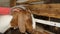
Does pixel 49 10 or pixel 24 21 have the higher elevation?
pixel 49 10

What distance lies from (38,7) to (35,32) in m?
0.45

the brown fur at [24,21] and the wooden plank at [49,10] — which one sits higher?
the wooden plank at [49,10]

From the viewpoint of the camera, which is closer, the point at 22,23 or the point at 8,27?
the point at 22,23

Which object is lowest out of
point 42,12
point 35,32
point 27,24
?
point 35,32

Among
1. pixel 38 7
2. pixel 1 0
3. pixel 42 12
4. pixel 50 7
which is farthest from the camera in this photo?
pixel 1 0

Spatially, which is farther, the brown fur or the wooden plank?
the brown fur

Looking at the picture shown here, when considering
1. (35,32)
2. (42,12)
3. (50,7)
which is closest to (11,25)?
(35,32)

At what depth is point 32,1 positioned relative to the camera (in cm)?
259

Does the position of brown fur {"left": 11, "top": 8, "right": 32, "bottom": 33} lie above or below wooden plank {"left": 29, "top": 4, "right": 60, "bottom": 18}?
below

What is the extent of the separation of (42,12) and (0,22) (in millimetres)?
679

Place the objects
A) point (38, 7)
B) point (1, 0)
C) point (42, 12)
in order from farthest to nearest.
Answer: point (1, 0), point (38, 7), point (42, 12)

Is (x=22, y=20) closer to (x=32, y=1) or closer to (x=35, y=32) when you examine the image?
(x=35, y=32)

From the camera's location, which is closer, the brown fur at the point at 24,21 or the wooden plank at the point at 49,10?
the wooden plank at the point at 49,10

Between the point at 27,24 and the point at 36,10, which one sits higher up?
the point at 36,10
